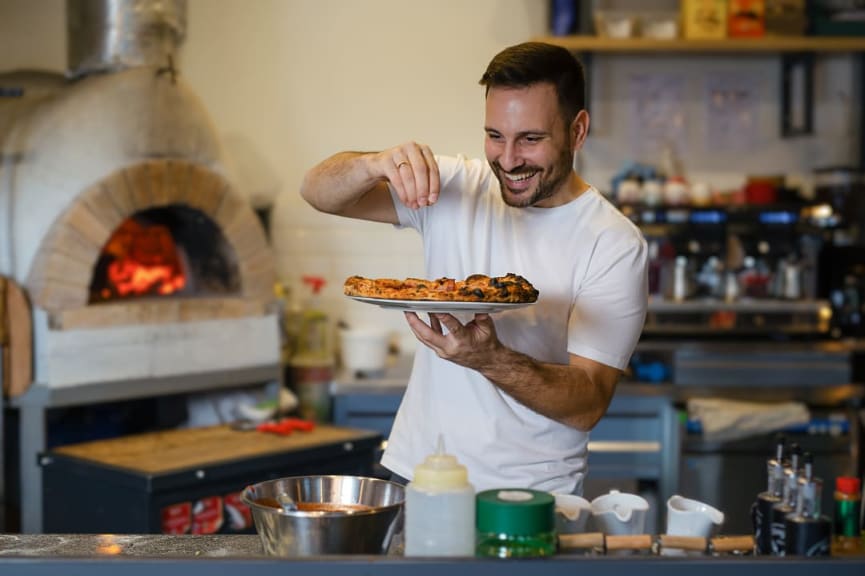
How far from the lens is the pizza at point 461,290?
1.78 m

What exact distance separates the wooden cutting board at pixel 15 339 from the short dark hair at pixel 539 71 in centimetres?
200

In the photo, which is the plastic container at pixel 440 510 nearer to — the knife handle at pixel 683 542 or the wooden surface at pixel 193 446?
the knife handle at pixel 683 542

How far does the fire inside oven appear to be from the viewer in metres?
3.82

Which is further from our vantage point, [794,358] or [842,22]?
[842,22]

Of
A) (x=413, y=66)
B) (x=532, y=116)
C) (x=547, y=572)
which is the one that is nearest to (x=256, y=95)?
(x=413, y=66)

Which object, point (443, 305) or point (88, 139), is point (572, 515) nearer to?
point (443, 305)

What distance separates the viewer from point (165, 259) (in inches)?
157

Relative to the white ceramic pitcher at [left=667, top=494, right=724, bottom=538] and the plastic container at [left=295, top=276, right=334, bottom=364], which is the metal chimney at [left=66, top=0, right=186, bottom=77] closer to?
the plastic container at [left=295, top=276, right=334, bottom=364]

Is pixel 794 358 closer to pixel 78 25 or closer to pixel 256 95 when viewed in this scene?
pixel 256 95

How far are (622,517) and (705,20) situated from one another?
357 cm

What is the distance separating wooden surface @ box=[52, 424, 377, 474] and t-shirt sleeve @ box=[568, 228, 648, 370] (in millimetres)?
1599

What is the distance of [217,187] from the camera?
3.87 m

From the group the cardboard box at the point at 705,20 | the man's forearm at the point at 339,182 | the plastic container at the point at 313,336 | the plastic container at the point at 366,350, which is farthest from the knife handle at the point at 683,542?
the cardboard box at the point at 705,20

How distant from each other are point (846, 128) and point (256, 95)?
9.11 ft
